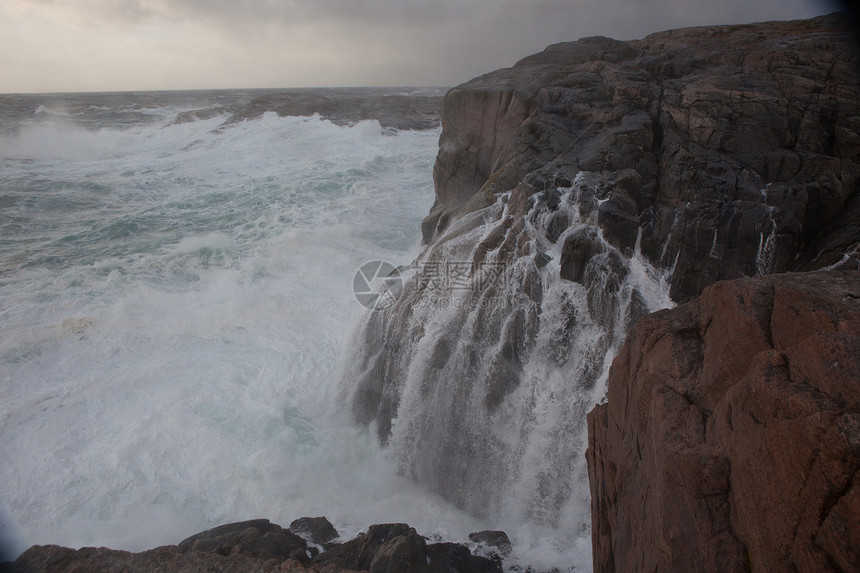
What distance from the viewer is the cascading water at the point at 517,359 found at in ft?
26.3

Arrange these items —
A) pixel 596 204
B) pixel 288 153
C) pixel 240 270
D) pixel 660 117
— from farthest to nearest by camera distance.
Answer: pixel 288 153, pixel 240 270, pixel 660 117, pixel 596 204

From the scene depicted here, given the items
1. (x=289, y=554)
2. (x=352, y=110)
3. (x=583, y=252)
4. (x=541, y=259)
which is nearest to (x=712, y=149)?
(x=583, y=252)

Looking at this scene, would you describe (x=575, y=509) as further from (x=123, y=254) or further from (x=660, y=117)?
(x=123, y=254)

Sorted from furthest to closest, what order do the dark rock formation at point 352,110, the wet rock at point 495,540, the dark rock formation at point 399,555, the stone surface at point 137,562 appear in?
the dark rock formation at point 352,110 → the wet rock at point 495,540 → the dark rock formation at point 399,555 → the stone surface at point 137,562

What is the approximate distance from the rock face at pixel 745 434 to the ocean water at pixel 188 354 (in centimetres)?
473

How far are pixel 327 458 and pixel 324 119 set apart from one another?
35.1m

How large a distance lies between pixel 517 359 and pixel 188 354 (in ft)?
29.1

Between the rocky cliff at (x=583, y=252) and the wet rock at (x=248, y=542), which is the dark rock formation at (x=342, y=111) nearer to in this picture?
the rocky cliff at (x=583, y=252)

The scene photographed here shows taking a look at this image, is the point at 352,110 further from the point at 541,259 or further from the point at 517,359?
the point at 517,359

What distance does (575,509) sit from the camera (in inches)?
303

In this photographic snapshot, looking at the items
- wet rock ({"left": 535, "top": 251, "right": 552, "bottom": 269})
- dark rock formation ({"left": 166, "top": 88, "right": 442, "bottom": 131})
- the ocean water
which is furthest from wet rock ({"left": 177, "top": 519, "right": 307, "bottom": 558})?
dark rock formation ({"left": 166, "top": 88, "right": 442, "bottom": 131})

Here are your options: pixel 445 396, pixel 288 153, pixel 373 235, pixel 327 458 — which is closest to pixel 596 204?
pixel 445 396

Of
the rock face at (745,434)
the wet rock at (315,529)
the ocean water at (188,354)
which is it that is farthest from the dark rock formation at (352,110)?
the rock face at (745,434)

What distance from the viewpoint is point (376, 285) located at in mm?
14969
